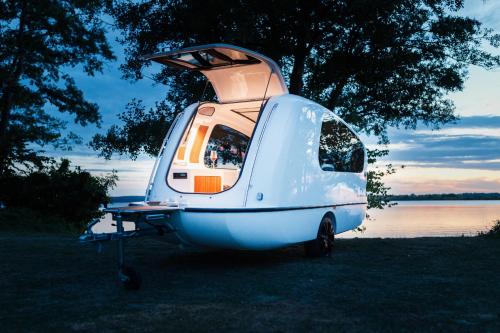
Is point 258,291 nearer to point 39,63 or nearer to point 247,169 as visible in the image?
point 247,169

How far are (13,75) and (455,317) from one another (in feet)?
60.4

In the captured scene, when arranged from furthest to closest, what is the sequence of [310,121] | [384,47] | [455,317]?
[384,47], [310,121], [455,317]

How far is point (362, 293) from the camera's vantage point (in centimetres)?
570

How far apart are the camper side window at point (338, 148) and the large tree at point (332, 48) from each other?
4.84 m

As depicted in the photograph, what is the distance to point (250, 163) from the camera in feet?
22.7

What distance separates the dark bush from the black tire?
11477 mm

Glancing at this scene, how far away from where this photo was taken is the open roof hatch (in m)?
7.62

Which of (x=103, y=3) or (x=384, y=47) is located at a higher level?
(x=103, y=3)

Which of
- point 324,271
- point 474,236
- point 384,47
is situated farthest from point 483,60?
point 324,271

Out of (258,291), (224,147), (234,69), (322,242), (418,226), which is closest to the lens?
(258,291)

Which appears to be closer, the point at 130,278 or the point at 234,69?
the point at 130,278

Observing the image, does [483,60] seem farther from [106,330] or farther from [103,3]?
[106,330]

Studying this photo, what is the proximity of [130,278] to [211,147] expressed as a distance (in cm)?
309

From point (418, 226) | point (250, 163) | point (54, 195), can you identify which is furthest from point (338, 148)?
point (418, 226)
